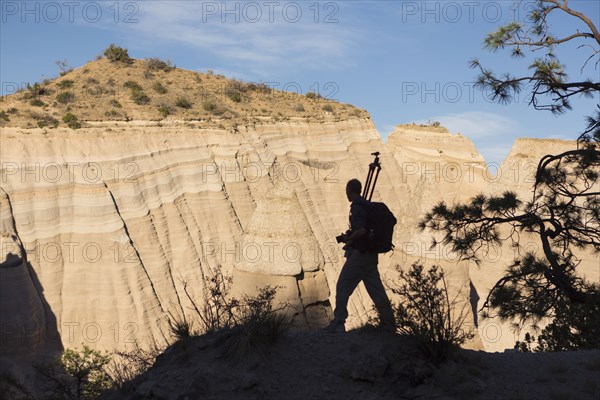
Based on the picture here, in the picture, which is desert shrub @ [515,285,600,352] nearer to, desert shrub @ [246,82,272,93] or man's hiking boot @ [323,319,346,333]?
man's hiking boot @ [323,319,346,333]

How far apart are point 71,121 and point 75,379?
47.4 feet

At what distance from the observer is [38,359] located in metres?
19.7

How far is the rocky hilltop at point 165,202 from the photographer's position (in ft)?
71.3

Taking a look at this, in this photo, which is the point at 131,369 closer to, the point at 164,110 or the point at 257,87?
the point at 164,110

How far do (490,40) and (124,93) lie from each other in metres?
24.8

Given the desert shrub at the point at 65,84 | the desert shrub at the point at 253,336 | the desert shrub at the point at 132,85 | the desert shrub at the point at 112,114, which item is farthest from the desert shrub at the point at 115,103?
the desert shrub at the point at 253,336

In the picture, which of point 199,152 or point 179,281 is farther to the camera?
point 199,152

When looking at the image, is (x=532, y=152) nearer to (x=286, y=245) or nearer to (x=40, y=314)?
(x=286, y=245)

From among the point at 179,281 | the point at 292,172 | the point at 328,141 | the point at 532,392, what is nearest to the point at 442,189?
the point at 328,141

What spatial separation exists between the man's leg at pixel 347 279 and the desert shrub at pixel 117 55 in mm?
31538

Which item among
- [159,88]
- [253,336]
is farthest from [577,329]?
[159,88]

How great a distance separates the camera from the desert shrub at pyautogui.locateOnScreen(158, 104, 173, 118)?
28706 millimetres

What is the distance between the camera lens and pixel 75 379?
45.9 feet

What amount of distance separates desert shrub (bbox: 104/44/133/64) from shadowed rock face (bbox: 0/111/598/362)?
10.4 m
